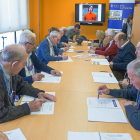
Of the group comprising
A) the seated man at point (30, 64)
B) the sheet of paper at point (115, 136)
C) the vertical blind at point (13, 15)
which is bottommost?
the sheet of paper at point (115, 136)

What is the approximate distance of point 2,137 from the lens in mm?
1002

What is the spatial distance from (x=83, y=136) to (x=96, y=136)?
83 mm

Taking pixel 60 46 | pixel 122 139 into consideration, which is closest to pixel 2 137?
pixel 122 139

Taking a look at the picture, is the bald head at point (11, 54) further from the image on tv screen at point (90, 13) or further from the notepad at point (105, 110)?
the image on tv screen at point (90, 13)

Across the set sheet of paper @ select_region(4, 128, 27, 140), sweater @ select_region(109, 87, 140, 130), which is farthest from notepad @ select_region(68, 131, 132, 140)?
sheet of paper @ select_region(4, 128, 27, 140)

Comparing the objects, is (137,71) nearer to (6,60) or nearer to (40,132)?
(40,132)

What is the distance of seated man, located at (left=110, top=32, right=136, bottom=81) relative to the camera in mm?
3076

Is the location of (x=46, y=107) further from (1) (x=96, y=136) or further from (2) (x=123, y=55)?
(2) (x=123, y=55)

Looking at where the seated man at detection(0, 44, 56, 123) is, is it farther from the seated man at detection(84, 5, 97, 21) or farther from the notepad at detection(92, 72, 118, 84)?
the seated man at detection(84, 5, 97, 21)

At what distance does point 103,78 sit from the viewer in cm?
223

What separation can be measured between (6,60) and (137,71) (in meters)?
1.00

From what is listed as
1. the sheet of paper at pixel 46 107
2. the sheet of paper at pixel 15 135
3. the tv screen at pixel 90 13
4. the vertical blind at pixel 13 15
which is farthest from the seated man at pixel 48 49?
the tv screen at pixel 90 13

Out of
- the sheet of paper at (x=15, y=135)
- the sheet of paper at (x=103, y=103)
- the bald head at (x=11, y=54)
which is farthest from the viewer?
the sheet of paper at (x=103, y=103)

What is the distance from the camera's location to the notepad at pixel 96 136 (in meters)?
1.11
